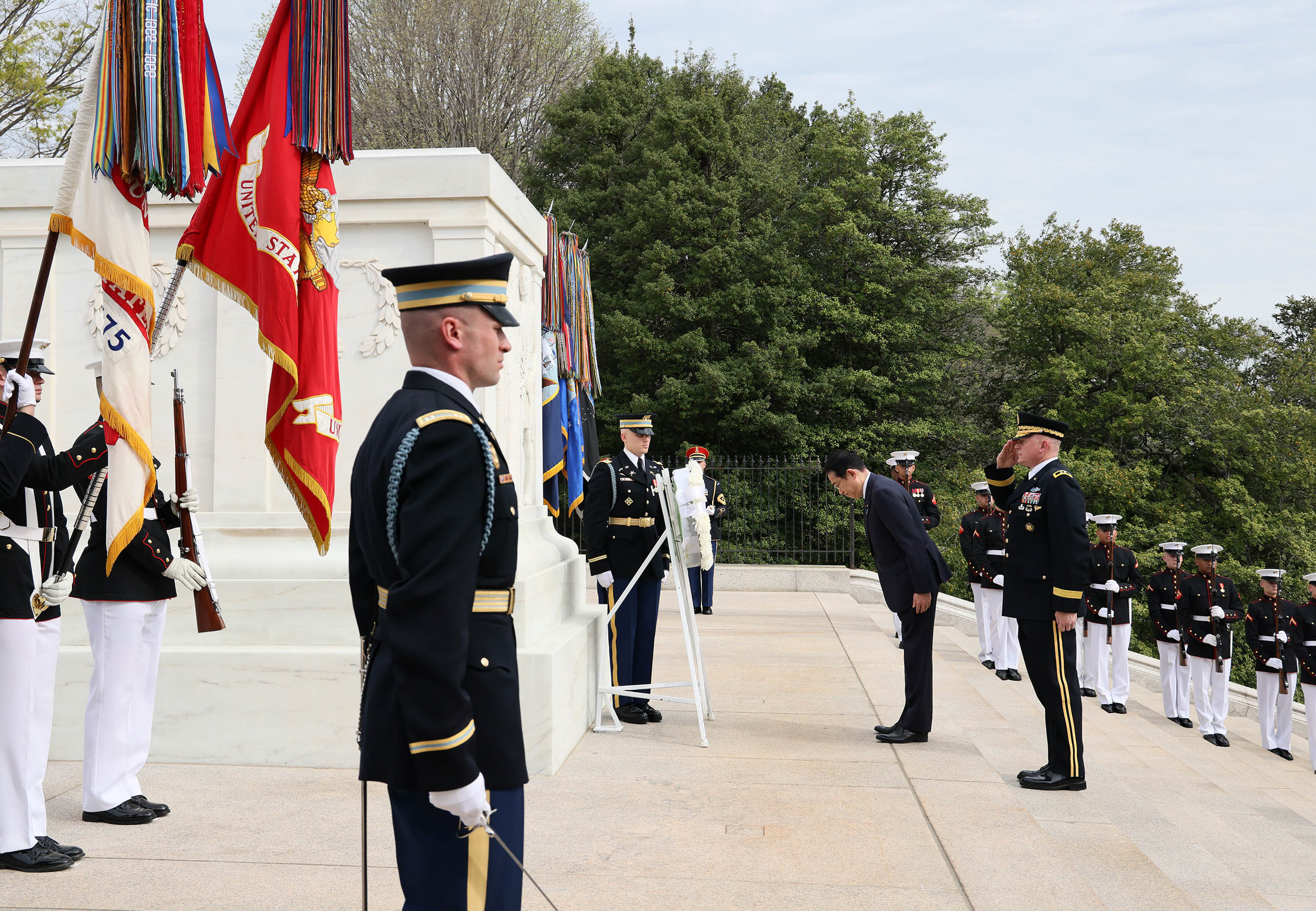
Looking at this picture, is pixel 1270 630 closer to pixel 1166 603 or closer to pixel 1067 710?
pixel 1166 603

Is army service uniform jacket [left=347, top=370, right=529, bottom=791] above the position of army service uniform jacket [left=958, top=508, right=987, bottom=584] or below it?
above

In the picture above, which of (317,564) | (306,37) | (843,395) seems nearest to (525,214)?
(306,37)

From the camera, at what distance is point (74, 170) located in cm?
416

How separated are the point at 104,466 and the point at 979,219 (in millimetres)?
28969

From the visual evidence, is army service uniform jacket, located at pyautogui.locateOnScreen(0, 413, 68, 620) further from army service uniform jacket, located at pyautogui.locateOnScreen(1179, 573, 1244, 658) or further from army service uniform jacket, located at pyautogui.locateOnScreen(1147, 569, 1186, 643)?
army service uniform jacket, located at pyautogui.locateOnScreen(1147, 569, 1186, 643)

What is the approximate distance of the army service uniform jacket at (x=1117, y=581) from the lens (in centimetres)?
1163

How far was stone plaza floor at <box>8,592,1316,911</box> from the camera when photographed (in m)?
3.77

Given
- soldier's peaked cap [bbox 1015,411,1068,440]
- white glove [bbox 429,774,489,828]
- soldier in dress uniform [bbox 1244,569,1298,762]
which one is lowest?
soldier in dress uniform [bbox 1244,569,1298,762]

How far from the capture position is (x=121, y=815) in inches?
172

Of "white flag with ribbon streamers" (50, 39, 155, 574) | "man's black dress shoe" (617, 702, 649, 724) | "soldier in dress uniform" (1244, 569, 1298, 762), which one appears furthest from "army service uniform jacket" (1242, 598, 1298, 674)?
"white flag with ribbon streamers" (50, 39, 155, 574)

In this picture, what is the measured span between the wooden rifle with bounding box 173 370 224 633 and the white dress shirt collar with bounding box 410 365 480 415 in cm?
275

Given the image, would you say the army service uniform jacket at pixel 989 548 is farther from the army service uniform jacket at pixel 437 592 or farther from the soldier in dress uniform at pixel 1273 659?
the army service uniform jacket at pixel 437 592

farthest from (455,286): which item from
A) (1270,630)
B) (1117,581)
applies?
(1270,630)

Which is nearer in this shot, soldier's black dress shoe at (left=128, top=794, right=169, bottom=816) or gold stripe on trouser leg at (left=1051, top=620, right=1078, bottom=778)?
soldier's black dress shoe at (left=128, top=794, right=169, bottom=816)
